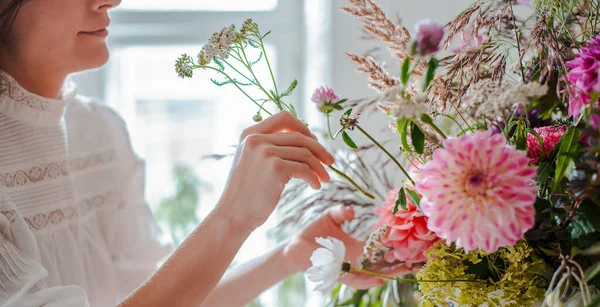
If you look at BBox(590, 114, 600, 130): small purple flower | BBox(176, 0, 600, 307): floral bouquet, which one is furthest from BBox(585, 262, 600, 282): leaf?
BBox(590, 114, 600, 130): small purple flower

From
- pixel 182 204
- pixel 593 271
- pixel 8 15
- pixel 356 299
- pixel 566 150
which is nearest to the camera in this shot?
pixel 593 271

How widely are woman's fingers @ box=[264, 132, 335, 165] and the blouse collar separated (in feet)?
1.74

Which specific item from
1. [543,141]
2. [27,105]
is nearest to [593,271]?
[543,141]

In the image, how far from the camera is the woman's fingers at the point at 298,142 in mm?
732

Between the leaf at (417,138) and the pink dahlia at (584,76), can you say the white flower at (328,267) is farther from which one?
the pink dahlia at (584,76)

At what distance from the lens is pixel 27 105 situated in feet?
3.47

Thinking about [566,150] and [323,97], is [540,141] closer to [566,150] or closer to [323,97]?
[566,150]

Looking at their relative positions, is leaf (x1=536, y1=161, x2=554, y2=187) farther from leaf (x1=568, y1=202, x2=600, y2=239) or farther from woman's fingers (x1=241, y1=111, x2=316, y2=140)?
woman's fingers (x1=241, y1=111, x2=316, y2=140)

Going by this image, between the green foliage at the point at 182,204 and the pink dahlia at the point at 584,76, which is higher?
the green foliage at the point at 182,204

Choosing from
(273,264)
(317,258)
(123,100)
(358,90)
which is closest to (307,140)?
(317,258)

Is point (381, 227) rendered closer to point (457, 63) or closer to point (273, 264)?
point (457, 63)

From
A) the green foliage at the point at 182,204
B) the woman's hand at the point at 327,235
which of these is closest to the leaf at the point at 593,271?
the woman's hand at the point at 327,235

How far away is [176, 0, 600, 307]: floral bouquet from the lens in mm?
535

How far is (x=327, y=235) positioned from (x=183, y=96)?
3.70 feet
